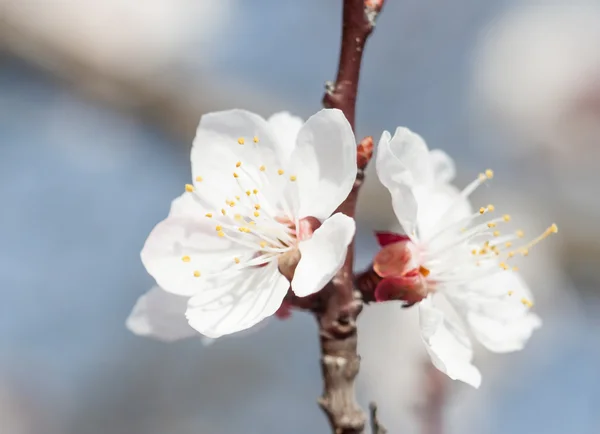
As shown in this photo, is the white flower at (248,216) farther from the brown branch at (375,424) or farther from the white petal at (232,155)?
the brown branch at (375,424)

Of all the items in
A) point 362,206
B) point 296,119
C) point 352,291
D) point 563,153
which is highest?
point 563,153

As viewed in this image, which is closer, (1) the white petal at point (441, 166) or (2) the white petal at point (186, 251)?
(2) the white petal at point (186, 251)

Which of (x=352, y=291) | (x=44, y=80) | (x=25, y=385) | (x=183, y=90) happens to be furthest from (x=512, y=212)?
(x=25, y=385)

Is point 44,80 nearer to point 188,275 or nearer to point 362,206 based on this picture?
point 362,206

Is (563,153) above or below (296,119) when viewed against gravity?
above

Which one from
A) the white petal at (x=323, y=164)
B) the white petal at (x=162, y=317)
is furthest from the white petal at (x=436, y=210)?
the white petal at (x=162, y=317)

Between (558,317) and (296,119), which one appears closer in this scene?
(296,119)
